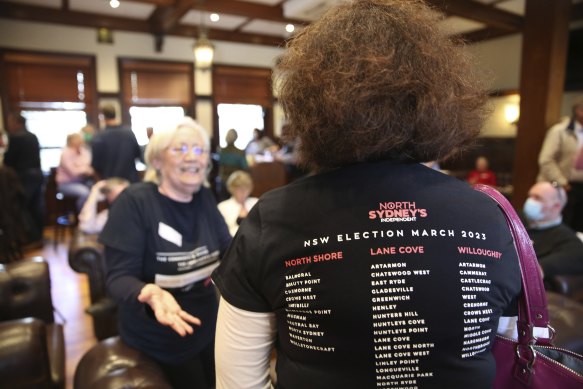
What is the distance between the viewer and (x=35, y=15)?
5789 millimetres

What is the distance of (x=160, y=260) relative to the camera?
1.42m

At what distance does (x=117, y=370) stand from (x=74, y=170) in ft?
15.1

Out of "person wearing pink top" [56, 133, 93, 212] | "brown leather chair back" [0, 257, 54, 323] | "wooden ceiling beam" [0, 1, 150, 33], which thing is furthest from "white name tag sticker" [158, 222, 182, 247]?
"wooden ceiling beam" [0, 1, 150, 33]

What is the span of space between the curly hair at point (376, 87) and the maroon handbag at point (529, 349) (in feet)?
0.62

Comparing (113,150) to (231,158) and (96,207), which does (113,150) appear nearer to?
(96,207)

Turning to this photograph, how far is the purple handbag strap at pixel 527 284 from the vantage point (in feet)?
2.21

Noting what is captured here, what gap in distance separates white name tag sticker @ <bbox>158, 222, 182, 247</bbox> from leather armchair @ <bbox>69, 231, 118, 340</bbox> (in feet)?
3.97

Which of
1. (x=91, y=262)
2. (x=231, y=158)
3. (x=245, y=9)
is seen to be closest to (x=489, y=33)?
(x=245, y=9)

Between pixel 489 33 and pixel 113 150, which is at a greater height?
pixel 489 33

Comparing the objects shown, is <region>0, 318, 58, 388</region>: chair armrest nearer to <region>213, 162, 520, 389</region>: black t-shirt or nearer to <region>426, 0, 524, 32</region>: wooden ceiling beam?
<region>213, 162, 520, 389</region>: black t-shirt

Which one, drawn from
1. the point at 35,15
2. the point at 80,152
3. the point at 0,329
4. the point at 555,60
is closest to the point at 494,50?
the point at 555,60

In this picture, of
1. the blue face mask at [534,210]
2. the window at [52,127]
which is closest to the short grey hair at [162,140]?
the blue face mask at [534,210]

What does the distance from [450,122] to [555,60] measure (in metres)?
4.22

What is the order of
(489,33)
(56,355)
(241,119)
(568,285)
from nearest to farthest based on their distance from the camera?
(56,355) < (568,285) < (489,33) < (241,119)
